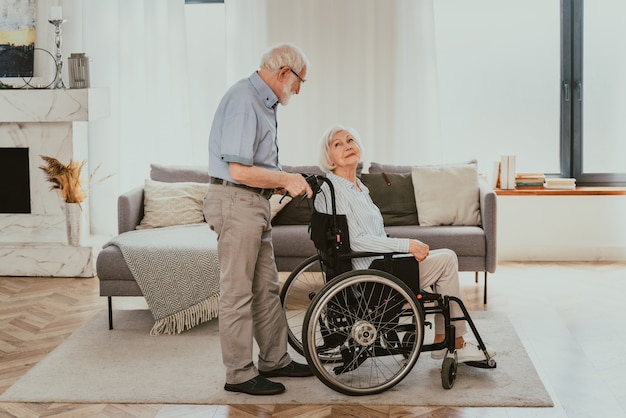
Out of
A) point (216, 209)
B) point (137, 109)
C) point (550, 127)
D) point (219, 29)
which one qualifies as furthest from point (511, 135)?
point (216, 209)

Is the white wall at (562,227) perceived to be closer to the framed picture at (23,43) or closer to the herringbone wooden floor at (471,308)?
the herringbone wooden floor at (471,308)

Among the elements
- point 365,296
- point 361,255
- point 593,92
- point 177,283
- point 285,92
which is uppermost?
point 593,92

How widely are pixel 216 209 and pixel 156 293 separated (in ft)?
3.73

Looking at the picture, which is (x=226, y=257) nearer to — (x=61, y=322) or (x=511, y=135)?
(x=61, y=322)

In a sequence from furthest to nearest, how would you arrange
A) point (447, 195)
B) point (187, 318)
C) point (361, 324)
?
point (447, 195), point (187, 318), point (361, 324)

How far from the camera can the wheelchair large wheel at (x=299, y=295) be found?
402 cm

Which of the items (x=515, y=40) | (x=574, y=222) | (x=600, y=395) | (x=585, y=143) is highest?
(x=515, y=40)

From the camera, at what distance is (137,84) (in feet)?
21.2

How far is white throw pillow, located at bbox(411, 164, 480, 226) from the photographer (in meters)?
5.38

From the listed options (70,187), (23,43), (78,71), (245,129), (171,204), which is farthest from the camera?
(23,43)

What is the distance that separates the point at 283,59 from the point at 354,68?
113 inches

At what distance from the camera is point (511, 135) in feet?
21.5

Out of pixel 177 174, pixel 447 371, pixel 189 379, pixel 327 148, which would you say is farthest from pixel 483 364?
pixel 177 174

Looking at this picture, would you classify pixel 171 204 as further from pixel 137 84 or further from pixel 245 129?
pixel 245 129
